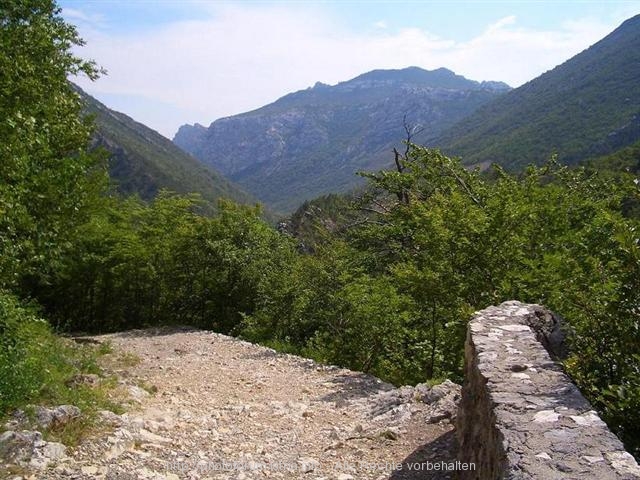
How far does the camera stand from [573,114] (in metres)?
112

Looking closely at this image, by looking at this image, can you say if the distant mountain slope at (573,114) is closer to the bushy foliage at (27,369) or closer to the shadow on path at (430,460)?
the shadow on path at (430,460)

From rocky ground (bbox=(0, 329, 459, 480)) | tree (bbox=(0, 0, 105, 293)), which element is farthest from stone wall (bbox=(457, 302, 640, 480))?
tree (bbox=(0, 0, 105, 293))

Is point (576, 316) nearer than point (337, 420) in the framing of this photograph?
Yes

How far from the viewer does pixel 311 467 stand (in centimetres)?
588

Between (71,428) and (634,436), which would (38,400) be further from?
(634,436)

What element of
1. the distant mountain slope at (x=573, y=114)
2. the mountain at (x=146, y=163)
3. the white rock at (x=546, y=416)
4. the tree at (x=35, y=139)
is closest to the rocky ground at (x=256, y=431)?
the white rock at (x=546, y=416)

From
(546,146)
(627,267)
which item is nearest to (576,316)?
(627,267)

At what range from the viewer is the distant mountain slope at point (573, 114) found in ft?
311

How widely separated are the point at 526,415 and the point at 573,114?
12367cm

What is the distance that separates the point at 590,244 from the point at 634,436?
328 centimetres

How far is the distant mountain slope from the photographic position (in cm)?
9469

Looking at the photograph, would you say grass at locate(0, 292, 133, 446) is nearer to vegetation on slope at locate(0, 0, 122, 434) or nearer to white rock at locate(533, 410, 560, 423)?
vegetation on slope at locate(0, 0, 122, 434)

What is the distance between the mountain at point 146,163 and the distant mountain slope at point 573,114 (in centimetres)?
6358

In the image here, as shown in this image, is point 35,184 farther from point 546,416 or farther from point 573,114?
point 573,114
